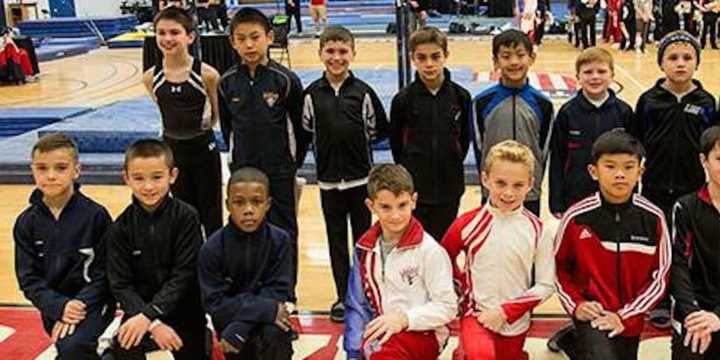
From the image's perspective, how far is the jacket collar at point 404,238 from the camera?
304 centimetres

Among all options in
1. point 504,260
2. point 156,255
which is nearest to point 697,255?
point 504,260

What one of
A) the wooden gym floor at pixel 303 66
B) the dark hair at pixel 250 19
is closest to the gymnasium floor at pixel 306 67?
the wooden gym floor at pixel 303 66

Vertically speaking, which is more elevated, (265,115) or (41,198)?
(265,115)

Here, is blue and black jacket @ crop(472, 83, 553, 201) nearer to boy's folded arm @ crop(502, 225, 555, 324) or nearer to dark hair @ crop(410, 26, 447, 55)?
dark hair @ crop(410, 26, 447, 55)

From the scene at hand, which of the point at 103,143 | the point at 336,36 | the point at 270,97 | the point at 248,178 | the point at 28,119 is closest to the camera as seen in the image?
the point at 248,178

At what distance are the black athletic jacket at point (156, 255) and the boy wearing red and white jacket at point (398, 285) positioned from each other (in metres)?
0.66

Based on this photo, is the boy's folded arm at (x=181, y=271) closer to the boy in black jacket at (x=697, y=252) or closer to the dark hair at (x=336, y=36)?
the dark hair at (x=336, y=36)

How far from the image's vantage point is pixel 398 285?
3.04 meters

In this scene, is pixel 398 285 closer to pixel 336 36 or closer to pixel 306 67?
pixel 336 36

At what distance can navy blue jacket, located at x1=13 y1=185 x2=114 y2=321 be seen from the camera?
321cm

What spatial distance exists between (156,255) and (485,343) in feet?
4.23

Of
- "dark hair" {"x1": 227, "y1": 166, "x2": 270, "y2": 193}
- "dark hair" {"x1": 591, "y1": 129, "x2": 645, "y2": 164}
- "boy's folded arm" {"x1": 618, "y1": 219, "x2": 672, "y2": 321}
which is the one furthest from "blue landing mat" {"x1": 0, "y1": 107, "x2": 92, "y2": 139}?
"boy's folded arm" {"x1": 618, "y1": 219, "x2": 672, "y2": 321}

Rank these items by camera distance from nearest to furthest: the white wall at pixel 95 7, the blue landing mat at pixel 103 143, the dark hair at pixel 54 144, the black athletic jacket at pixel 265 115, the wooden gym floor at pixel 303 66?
1. the dark hair at pixel 54 144
2. the black athletic jacket at pixel 265 115
3. the wooden gym floor at pixel 303 66
4. the blue landing mat at pixel 103 143
5. the white wall at pixel 95 7

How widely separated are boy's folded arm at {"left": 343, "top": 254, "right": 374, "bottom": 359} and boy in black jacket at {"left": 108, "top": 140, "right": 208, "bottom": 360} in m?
0.63
